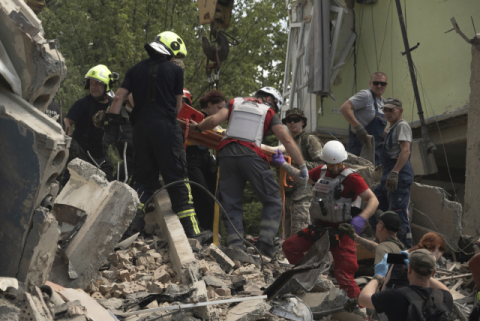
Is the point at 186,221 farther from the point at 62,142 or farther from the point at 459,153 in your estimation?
the point at 459,153

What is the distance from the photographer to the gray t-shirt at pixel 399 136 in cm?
659

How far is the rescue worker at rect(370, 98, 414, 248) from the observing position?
6.55 m

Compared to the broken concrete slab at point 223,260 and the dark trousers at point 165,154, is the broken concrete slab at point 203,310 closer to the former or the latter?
the broken concrete slab at point 223,260

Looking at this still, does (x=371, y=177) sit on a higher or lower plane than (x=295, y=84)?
lower

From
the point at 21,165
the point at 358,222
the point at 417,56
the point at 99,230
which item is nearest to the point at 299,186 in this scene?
the point at 358,222

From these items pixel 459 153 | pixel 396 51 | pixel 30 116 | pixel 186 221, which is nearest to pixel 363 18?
pixel 396 51

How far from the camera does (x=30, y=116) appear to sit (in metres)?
3.33

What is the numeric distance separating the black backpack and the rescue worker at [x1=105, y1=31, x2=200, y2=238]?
9.67 feet

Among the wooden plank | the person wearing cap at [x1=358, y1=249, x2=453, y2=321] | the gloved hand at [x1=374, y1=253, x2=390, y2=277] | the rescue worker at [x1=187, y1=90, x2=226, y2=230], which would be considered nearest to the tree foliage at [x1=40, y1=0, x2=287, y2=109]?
the rescue worker at [x1=187, y1=90, x2=226, y2=230]

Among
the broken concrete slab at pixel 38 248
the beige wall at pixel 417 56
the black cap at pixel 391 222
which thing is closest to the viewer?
the broken concrete slab at pixel 38 248

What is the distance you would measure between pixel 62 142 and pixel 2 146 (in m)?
0.34

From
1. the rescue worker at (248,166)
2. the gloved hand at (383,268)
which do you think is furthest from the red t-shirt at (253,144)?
the gloved hand at (383,268)

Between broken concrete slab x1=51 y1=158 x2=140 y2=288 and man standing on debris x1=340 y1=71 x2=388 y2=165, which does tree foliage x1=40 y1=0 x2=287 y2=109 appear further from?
broken concrete slab x1=51 y1=158 x2=140 y2=288

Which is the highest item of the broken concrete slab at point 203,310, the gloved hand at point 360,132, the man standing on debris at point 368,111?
the man standing on debris at point 368,111
